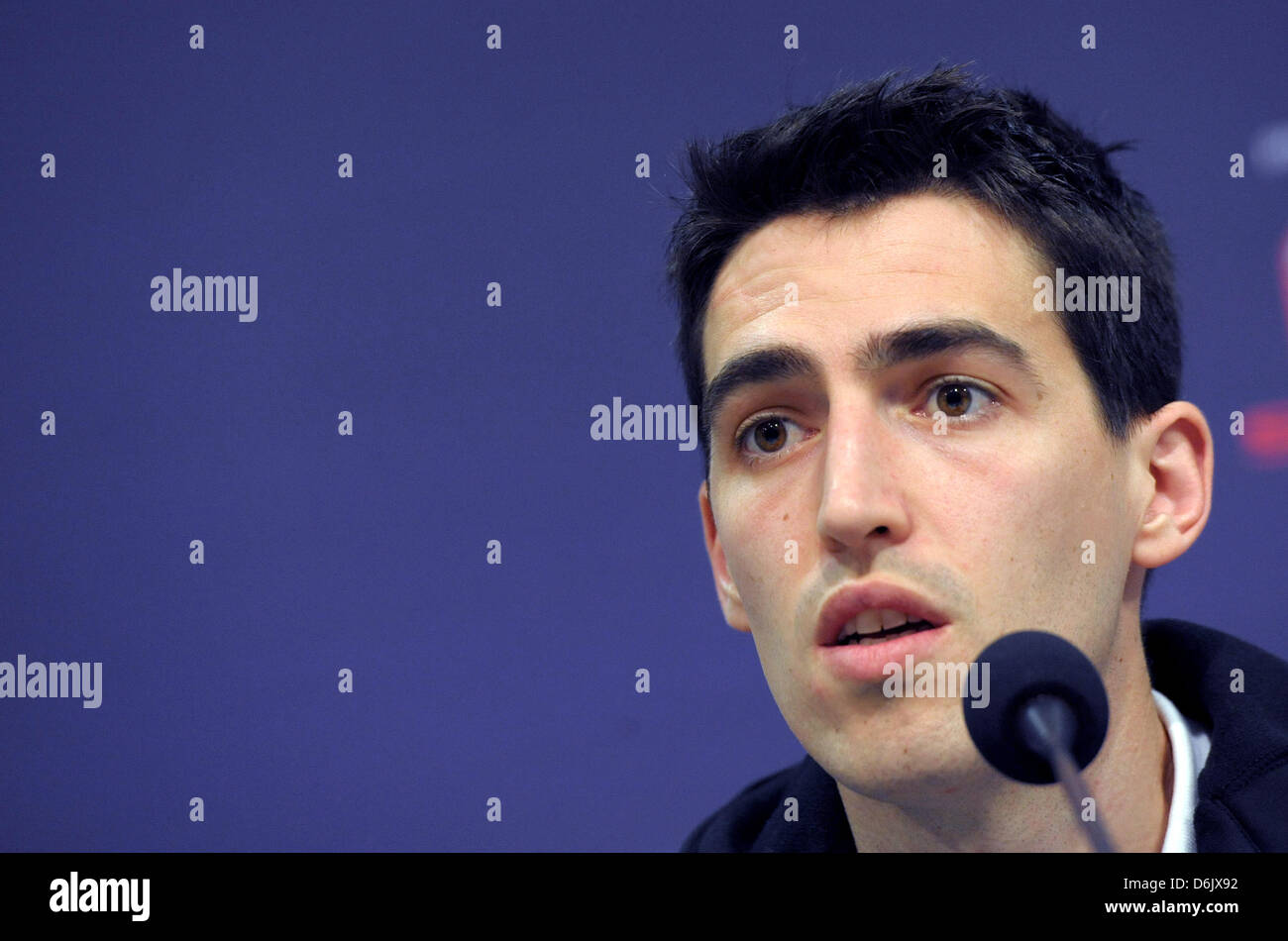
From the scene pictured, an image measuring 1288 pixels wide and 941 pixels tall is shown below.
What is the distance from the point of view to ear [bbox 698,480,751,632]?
4.38ft

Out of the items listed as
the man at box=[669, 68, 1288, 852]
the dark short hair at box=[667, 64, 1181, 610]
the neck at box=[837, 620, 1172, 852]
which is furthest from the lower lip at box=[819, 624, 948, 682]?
the dark short hair at box=[667, 64, 1181, 610]

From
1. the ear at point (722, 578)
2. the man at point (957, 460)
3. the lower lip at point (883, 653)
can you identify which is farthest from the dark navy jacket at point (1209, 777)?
the lower lip at point (883, 653)

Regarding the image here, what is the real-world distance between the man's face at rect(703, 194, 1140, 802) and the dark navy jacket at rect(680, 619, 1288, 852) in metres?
0.17

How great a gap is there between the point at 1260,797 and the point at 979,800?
31 centimetres

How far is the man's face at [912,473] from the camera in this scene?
41.1 inches

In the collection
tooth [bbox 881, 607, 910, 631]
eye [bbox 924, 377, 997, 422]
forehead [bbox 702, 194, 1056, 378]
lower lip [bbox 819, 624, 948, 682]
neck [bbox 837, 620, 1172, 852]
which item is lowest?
neck [bbox 837, 620, 1172, 852]

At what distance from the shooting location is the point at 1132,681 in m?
1.21

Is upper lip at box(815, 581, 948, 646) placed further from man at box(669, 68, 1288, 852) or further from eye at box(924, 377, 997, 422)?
eye at box(924, 377, 997, 422)

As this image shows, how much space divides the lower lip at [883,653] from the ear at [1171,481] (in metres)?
0.31

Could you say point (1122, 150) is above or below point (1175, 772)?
above

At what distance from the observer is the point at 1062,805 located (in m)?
1.15

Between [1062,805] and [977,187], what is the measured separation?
0.68m
